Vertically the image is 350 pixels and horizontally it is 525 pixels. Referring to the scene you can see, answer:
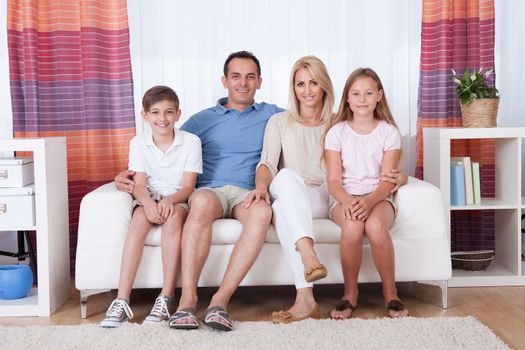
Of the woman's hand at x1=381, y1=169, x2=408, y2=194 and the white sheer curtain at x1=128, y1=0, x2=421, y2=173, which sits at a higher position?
the white sheer curtain at x1=128, y1=0, x2=421, y2=173

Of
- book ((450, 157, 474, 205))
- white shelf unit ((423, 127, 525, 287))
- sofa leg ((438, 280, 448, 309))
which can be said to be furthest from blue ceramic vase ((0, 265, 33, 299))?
book ((450, 157, 474, 205))

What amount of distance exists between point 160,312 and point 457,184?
1.47m

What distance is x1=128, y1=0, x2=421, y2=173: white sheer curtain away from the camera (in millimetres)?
3600

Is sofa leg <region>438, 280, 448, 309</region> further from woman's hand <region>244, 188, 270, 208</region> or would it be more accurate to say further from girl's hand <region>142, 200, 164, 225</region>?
girl's hand <region>142, 200, 164, 225</region>

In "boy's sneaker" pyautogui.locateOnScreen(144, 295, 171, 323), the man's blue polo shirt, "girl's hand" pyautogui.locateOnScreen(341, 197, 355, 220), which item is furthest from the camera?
the man's blue polo shirt

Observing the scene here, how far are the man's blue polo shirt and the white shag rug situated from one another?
0.75 metres

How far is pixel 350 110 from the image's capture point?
9.59 ft

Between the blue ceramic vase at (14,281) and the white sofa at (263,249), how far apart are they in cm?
30

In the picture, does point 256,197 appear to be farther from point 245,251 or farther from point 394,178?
point 394,178

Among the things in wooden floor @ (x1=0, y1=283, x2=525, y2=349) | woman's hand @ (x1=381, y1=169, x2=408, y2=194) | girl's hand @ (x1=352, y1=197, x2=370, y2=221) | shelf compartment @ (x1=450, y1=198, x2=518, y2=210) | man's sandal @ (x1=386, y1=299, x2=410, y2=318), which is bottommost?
wooden floor @ (x1=0, y1=283, x2=525, y2=349)

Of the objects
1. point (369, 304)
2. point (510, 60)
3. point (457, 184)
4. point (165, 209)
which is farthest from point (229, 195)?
point (510, 60)

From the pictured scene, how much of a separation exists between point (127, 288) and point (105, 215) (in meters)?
0.30

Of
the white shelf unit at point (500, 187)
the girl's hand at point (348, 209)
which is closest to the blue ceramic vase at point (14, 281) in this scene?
the girl's hand at point (348, 209)

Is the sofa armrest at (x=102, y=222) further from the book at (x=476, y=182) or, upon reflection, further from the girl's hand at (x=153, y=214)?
the book at (x=476, y=182)
